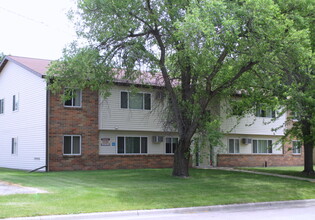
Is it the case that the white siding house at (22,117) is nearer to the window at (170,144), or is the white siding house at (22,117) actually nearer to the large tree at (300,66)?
the window at (170,144)

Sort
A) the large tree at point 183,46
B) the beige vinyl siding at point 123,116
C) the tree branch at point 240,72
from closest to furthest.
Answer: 1. the large tree at point 183,46
2. the tree branch at point 240,72
3. the beige vinyl siding at point 123,116

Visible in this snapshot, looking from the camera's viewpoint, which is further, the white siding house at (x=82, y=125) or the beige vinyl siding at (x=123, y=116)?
the beige vinyl siding at (x=123, y=116)

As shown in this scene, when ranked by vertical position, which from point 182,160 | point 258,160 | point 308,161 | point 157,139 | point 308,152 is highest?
point 157,139

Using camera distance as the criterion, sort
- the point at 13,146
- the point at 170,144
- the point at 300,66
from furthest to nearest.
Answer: the point at 170,144 < the point at 13,146 < the point at 300,66

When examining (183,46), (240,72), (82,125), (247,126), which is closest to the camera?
(183,46)

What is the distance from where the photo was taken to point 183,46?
1630 centimetres

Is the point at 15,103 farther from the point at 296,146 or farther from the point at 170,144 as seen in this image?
the point at 296,146

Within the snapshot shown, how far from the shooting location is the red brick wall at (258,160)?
1167 inches

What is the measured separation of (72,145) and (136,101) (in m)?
4.85

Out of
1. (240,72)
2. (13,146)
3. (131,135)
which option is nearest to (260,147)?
(131,135)

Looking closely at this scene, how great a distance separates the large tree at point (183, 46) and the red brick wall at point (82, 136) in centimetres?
413

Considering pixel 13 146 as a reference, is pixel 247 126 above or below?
above

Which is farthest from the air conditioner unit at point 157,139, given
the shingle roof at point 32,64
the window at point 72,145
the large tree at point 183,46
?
the shingle roof at point 32,64

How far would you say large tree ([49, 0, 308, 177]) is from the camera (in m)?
14.5
